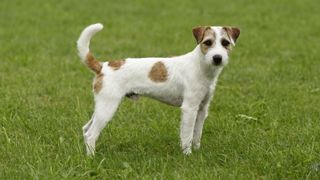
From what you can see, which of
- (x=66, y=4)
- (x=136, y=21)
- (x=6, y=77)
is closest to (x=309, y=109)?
(x=6, y=77)

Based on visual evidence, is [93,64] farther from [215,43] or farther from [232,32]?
[232,32]

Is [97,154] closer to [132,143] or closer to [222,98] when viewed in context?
[132,143]

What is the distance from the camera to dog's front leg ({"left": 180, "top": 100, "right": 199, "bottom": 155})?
19.3 feet

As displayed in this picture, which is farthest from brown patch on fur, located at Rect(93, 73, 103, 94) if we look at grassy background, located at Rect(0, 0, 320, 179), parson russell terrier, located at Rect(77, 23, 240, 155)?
grassy background, located at Rect(0, 0, 320, 179)

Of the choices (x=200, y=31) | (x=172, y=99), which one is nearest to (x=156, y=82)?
(x=172, y=99)

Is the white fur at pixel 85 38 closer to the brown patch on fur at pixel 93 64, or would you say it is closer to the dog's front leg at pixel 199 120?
the brown patch on fur at pixel 93 64

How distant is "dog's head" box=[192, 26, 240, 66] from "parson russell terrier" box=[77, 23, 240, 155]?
0.05ft

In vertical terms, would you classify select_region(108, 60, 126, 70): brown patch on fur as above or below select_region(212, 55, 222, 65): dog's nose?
below

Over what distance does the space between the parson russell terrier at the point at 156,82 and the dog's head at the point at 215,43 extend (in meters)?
0.02

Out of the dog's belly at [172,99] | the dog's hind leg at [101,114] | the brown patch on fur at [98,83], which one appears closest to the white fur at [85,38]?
the brown patch on fur at [98,83]

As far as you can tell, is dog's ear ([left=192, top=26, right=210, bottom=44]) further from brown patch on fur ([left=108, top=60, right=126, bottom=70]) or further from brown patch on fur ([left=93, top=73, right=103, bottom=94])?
brown patch on fur ([left=93, top=73, right=103, bottom=94])

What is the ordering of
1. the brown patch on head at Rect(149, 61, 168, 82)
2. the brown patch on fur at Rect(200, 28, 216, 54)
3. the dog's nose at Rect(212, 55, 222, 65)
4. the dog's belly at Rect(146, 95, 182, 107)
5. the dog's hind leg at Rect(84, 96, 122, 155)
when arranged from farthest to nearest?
the dog's belly at Rect(146, 95, 182, 107) < the brown patch on head at Rect(149, 61, 168, 82) < the dog's hind leg at Rect(84, 96, 122, 155) < the brown patch on fur at Rect(200, 28, 216, 54) < the dog's nose at Rect(212, 55, 222, 65)

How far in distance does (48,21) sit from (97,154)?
9843 mm

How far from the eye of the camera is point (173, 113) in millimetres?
7590
